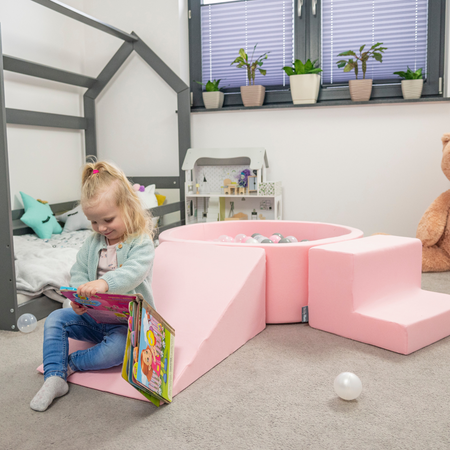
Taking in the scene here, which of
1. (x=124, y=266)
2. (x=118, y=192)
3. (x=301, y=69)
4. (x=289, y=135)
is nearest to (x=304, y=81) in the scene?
(x=301, y=69)

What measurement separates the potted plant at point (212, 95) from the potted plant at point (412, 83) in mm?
1180

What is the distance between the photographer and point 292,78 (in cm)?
308

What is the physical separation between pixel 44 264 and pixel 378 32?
2551 millimetres

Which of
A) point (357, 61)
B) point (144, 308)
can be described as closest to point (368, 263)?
point (144, 308)

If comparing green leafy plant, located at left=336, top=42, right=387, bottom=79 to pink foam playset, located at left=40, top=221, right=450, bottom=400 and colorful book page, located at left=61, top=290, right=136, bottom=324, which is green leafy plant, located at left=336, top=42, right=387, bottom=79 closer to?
pink foam playset, located at left=40, top=221, right=450, bottom=400

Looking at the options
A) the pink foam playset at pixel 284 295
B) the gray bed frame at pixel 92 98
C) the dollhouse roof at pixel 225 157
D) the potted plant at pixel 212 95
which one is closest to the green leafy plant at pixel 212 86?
the potted plant at pixel 212 95

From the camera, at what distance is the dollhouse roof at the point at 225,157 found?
303 centimetres


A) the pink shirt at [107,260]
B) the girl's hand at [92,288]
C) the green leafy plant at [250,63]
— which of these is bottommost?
the girl's hand at [92,288]

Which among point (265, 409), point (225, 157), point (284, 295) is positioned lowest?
point (265, 409)

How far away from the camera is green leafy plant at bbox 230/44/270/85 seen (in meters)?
3.14

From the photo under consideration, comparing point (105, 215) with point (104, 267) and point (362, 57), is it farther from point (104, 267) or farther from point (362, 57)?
point (362, 57)

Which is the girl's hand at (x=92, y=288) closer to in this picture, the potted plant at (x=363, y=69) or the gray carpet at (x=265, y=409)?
the gray carpet at (x=265, y=409)

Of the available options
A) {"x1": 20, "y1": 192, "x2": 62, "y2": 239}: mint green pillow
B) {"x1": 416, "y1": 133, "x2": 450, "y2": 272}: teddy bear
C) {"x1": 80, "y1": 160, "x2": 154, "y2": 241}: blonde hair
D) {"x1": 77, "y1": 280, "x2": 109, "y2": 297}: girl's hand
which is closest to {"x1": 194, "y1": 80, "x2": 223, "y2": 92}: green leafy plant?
{"x1": 20, "y1": 192, "x2": 62, "y2": 239}: mint green pillow

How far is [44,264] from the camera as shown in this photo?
205 cm
